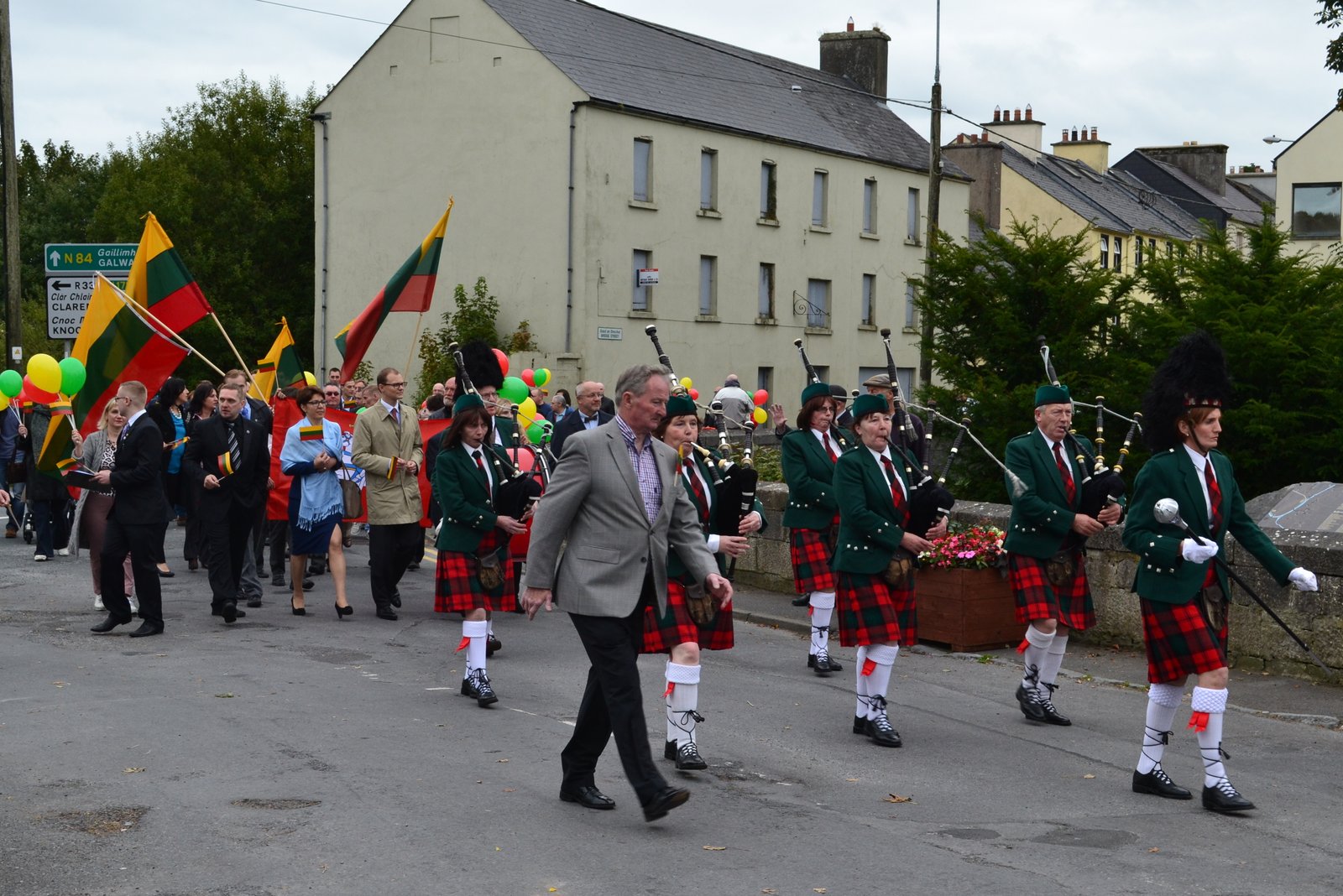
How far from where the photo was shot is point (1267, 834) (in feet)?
21.2

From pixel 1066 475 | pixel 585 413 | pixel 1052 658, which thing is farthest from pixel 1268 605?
pixel 585 413

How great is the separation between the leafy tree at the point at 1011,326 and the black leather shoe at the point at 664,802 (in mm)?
9888

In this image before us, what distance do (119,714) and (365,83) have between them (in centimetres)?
3533

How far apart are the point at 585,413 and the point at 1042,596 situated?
6.72 m

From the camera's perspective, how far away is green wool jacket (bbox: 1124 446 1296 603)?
6.98 meters

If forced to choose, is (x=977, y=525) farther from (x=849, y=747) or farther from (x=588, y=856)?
(x=588, y=856)

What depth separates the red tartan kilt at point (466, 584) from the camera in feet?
30.7

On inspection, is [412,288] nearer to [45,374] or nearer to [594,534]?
[45,374]

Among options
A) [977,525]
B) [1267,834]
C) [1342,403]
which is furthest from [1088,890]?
[1342,403]

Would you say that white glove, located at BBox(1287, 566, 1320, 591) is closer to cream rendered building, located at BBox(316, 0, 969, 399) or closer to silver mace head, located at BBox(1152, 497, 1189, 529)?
silver mace head, located at BBox(1152, 497, 1189, 529)

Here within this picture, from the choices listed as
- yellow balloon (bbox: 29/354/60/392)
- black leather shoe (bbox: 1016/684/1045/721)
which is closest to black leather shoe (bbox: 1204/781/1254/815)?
black leather shoe (bbox: 1016/684/1045/721)

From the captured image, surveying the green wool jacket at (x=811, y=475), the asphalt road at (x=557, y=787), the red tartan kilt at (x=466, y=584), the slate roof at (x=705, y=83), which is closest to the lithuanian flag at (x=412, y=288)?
the asphalt road at (x=557, y=787)

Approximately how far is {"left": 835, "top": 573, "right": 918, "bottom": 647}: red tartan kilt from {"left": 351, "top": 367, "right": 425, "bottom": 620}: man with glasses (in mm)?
5008

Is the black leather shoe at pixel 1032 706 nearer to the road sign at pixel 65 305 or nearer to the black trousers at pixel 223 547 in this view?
the black trousers at pixel 223 547
